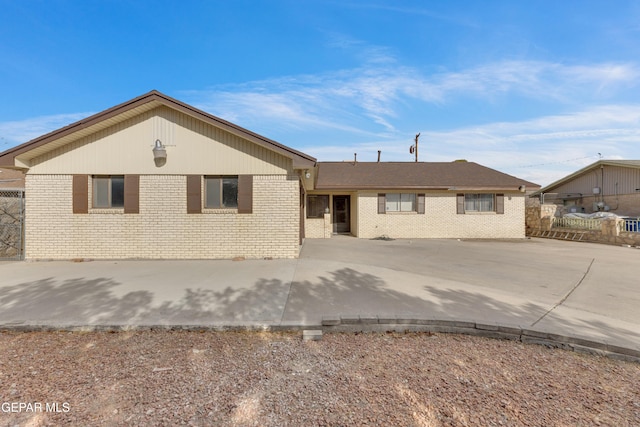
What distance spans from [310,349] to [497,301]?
334 cm

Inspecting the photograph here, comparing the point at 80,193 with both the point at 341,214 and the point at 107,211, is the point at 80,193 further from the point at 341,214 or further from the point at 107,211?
the point at 341,214

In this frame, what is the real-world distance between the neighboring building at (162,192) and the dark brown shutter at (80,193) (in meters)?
0.03

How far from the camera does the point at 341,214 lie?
614 inches

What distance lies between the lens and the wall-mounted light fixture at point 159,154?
7.94 meters

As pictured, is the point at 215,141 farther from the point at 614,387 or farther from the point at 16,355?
the point at 614,387

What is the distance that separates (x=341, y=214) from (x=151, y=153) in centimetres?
979

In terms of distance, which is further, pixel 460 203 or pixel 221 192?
pixel 460 203

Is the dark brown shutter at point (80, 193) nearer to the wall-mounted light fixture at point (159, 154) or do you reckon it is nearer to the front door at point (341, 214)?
the wall-mounted light fixture at point (159, 154)

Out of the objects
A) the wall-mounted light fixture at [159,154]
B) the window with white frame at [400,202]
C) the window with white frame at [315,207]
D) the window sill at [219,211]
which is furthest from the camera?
the window with white frame at [315,207]

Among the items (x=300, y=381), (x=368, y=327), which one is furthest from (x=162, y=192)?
(x=300, y=381)

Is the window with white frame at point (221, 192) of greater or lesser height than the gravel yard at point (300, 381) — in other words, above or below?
above

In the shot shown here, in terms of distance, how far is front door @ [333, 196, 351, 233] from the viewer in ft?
50.6

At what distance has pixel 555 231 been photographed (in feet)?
48.8

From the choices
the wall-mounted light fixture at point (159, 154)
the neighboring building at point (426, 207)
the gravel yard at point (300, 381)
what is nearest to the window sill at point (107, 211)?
the wall-mounted light fixture at point (159, 154)
